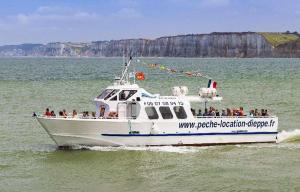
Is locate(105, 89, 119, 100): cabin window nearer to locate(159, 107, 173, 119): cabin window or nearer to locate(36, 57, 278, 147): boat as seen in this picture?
locate(36, 57, 278, 147): boat

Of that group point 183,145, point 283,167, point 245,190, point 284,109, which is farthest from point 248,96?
point 245,190

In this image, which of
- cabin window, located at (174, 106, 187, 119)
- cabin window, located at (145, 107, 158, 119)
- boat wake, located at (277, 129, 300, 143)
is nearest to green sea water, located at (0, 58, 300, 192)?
boat wake, located at (277, 129, 300, 143)

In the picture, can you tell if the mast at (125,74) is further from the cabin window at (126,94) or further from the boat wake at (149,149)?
the boat wake at (149,149)

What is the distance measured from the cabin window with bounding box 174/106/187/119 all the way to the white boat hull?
437mm

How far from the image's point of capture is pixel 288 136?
3466 centimetres

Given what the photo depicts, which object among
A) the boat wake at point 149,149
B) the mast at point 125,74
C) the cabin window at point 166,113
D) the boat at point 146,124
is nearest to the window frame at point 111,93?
the boat at point 146,124

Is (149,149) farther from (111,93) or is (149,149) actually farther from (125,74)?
(125,74)

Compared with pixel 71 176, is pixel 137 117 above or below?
above

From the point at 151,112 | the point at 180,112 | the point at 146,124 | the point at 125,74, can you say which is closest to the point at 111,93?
the point at 125,74

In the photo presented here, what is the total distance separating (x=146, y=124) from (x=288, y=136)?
30.7 ft

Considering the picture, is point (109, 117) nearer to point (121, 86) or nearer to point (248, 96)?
point (121, 86)

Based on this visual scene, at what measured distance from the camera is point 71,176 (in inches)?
977

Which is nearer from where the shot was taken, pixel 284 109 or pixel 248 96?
pixel 284 109

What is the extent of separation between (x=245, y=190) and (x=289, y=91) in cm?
4949
